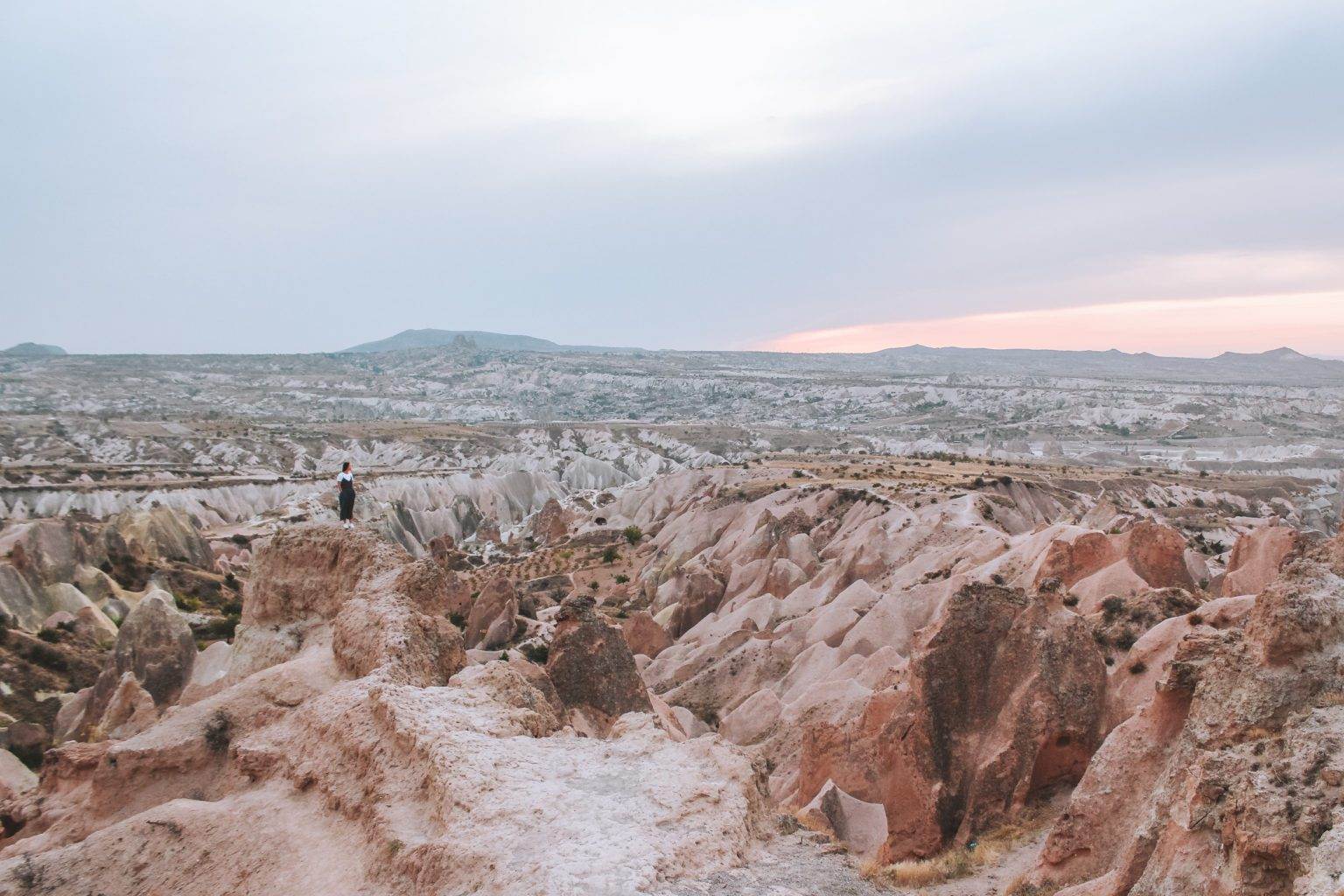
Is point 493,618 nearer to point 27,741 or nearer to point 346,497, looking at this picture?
point 27,741

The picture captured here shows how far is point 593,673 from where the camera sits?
52.7 feet

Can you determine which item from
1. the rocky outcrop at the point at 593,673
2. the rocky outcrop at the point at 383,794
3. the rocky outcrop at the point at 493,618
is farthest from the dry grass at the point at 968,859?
the rocky outcrop at the point at 493,618

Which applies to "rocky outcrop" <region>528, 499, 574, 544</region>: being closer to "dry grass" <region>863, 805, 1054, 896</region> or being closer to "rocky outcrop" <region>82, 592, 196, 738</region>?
"rocky outcrop" <region>82, 592, 196, 738</region>

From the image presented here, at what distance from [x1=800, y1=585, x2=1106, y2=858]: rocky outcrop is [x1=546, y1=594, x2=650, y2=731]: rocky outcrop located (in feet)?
14.7

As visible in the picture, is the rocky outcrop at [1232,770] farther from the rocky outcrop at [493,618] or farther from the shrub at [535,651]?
the rocky outcrop at [493,618]

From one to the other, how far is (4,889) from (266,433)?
10869 centimetres

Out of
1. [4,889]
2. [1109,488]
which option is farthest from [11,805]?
[1109,488]

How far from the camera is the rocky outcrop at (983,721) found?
12.3 m

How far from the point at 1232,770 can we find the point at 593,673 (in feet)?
36.6

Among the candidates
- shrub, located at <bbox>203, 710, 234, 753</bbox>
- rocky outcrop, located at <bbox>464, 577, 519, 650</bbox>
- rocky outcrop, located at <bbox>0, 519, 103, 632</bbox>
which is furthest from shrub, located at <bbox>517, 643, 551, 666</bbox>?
rocky outcrop, located at <bbox>0, 519, 103, 632</bbox>

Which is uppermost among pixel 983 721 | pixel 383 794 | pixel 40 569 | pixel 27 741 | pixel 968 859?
pixel 383 794

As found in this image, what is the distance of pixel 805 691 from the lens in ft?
68.5

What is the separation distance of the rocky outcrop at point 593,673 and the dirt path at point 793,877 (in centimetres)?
768

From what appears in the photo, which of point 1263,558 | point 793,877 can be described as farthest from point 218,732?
point 1263,558
